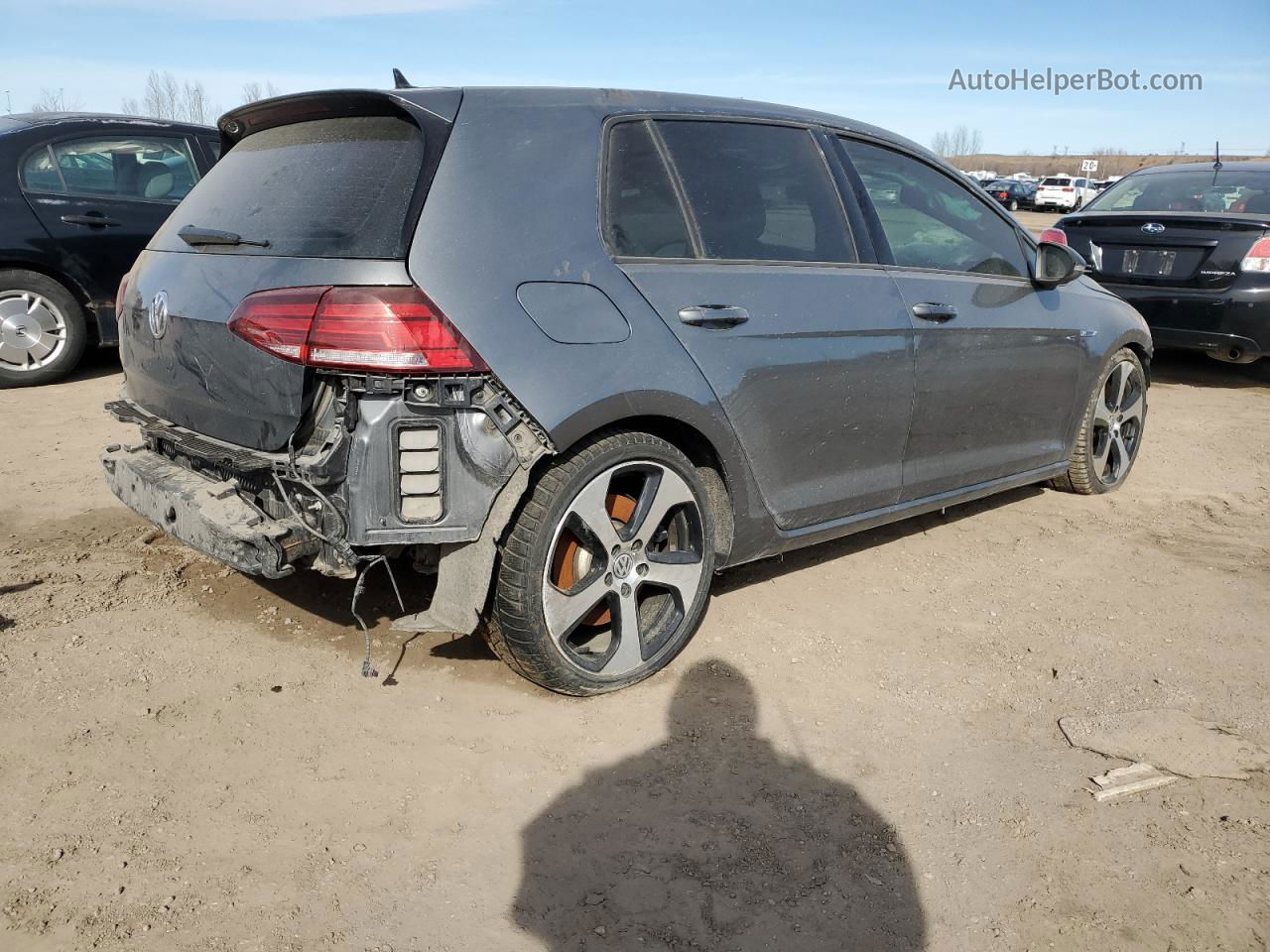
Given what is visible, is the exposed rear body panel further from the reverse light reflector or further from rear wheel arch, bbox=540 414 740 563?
rear wheel arch, bbox=540 414 740 563

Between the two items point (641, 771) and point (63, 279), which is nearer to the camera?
point (641, 771)

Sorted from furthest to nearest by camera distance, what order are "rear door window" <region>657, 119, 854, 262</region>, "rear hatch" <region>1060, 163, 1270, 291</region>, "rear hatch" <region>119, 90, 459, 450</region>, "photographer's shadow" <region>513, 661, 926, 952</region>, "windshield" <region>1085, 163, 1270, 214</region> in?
"windshield" <region>1085, 163, 1270, 214</region> → "rear hatch" <region>1060, 163, 1270, 291</region> → "rear door window" <region>657, 119, 854, 262</region> → "rear hatch" <region>119, 90, 459, 450</region> → "photographer's shadow" <region>513, 661, 926, 952</region>

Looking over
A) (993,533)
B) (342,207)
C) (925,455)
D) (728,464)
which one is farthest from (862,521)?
(342,207)

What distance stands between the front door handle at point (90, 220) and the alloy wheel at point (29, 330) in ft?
1.83

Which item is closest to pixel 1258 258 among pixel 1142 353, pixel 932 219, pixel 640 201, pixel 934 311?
pixel 1142 353

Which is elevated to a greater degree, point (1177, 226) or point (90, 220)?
point (90, 220)

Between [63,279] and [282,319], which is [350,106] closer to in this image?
[282,319]

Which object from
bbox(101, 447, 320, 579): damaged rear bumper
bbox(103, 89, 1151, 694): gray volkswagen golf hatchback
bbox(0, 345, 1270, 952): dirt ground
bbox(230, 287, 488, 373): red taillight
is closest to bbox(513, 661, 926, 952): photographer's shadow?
bbox(0, 345, 1270, 952): dirt ground

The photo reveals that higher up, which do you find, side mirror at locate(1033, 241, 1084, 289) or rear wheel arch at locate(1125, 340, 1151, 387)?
side mirror at locate(1033, 241, 1084, 289)

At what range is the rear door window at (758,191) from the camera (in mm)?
3580

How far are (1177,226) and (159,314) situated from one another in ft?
24.4

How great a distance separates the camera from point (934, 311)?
165 inches

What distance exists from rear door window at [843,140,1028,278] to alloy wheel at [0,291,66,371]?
581cm

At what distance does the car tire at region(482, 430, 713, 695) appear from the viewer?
313 cm
